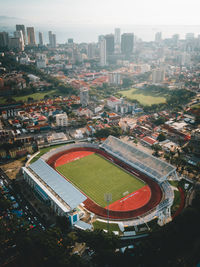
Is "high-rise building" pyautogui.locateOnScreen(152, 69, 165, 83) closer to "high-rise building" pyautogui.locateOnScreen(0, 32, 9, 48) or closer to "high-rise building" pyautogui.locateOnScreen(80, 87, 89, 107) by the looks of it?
"high-rise building" pyautogui.locateOnScreen(80, 87, 89, 107)

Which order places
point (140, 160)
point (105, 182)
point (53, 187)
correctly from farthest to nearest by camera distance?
point (140, 160)
point (105, 182)
point (53, 187)

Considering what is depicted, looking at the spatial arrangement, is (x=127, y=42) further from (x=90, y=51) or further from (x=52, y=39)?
(x=52, y=39)

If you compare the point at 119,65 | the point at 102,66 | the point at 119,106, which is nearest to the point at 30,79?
the point at 119,106

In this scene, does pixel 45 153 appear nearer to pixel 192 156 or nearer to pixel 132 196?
pixel 132 196

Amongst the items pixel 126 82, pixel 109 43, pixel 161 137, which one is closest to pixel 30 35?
pixel 109 43

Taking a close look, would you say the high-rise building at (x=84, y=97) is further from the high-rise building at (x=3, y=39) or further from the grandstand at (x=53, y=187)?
the high-rise building at (x=3, y=39)

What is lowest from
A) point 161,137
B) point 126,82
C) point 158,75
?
point 161,137

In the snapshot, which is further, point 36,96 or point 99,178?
point 36,96

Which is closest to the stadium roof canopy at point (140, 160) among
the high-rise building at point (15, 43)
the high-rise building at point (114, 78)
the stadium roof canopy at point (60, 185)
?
the stadium roof canopy at point (60, 185)
